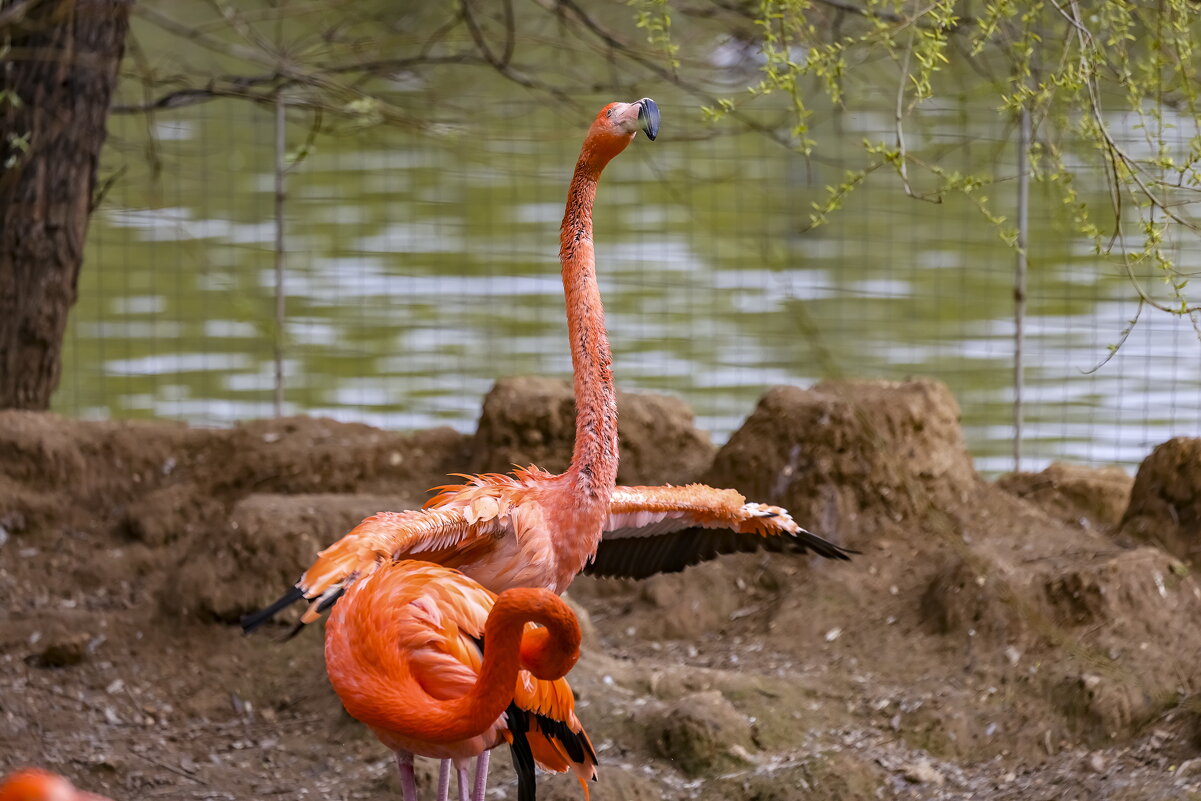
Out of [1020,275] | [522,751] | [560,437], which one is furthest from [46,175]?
[1020,275]

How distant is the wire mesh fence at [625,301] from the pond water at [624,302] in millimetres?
32

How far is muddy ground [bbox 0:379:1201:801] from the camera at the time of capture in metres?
4.38

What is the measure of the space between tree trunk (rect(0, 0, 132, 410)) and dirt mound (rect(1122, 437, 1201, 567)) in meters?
4.77

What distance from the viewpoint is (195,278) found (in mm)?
11656

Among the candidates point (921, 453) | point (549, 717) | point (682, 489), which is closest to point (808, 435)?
point (921, 453)

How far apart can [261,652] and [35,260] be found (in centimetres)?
232

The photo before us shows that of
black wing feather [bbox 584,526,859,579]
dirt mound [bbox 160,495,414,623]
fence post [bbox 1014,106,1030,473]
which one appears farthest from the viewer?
fence post [bbox 1014,106,1030,473]

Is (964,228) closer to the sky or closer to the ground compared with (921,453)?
closer to the sky

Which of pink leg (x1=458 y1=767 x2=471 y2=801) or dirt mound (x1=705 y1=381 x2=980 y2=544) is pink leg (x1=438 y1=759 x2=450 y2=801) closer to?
pink leg (x1=458 y1=767 x2=471 y2=801)

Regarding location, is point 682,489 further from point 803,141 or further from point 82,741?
point 82,741

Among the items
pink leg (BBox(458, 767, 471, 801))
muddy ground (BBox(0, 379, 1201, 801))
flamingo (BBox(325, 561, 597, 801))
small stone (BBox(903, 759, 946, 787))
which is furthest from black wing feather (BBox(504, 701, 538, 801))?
small stone (BBox(903, 759, 946, 787))

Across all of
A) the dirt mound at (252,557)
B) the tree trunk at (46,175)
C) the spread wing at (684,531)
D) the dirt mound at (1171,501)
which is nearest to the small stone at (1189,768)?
the spread wing at (684,531)

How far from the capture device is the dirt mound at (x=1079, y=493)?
19.2ft

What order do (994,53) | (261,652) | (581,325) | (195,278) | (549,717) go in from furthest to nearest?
(195,278)
(994,53)
(261,652)
(581,325)
(549,717)
